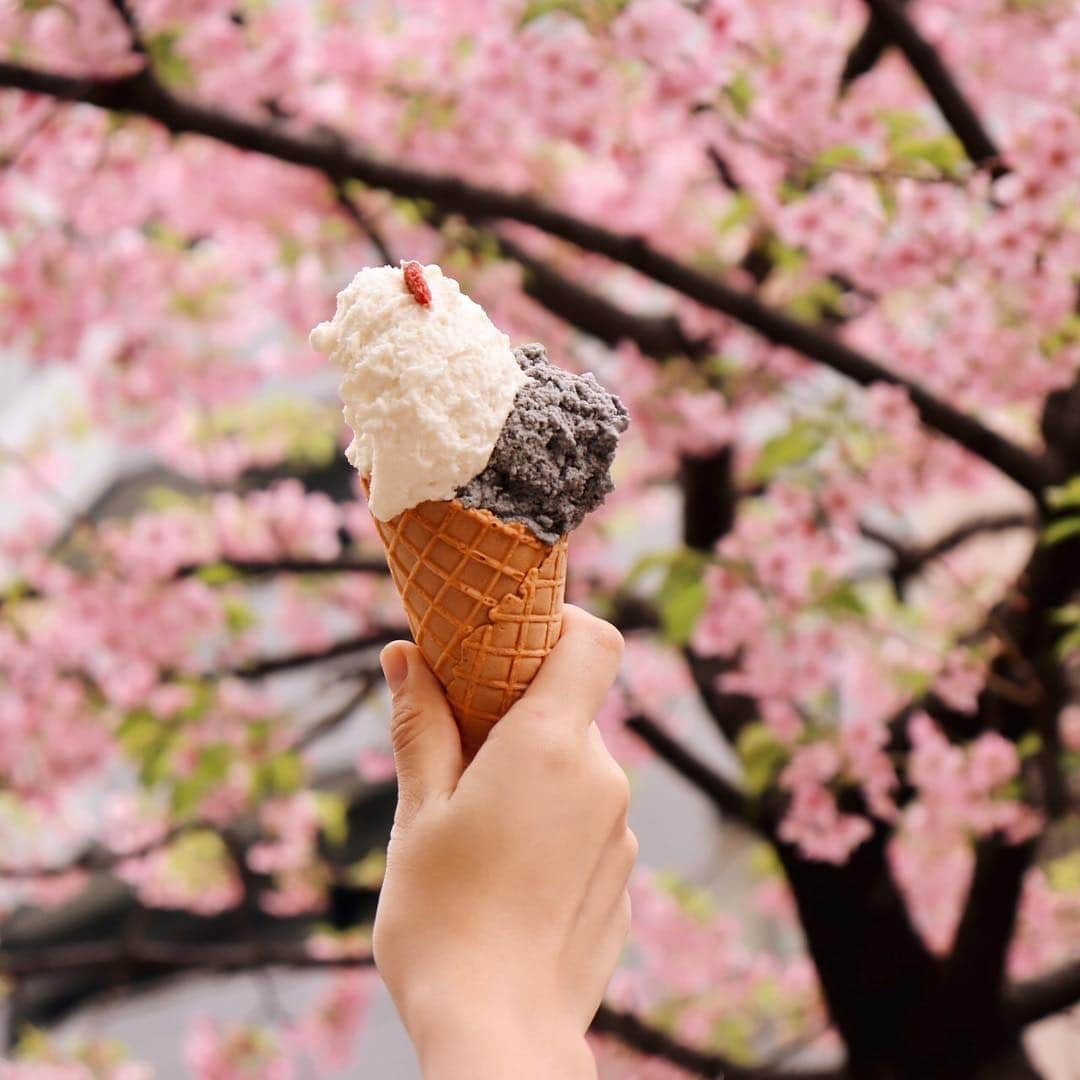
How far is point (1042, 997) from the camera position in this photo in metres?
3.23

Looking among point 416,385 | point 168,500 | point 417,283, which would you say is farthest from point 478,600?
point 168,500

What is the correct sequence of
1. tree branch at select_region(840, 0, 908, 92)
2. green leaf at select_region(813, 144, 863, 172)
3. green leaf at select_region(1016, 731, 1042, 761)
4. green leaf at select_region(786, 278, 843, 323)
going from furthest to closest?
tree branch at select_region(840, 0, 908, 92), green leaf at select_region(786, 278, 843, 323), green leaf at select_region(1016, 731, 1042, 761), green leaf at select_region(813, 144, 863, 172)

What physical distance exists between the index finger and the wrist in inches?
11.0

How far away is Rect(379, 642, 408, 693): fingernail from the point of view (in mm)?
1342

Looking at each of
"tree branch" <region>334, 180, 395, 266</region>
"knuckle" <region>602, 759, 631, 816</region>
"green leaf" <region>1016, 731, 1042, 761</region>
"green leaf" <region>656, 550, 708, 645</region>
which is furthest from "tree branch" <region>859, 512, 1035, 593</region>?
"knuckle" <region>602, 759, 631, 816</region>

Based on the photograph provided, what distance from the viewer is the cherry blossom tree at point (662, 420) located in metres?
2.62

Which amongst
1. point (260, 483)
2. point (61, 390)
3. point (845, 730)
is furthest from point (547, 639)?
point (260, 483)

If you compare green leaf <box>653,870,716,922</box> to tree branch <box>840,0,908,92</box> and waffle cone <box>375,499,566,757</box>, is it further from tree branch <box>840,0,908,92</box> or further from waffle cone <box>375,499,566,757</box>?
waffle cone <box>375,499,566,757</box>

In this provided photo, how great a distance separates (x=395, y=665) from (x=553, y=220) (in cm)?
147

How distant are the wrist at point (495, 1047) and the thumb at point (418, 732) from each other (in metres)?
0.21

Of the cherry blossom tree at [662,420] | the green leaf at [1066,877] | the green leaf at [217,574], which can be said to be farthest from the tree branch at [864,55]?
the green leaf at [1066,877]

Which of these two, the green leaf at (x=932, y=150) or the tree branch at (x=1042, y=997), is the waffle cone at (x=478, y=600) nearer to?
the green leaf at (x=932, y=150)

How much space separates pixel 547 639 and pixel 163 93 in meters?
1.60

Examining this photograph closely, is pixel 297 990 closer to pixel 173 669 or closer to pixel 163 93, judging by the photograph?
pixel 173 669
